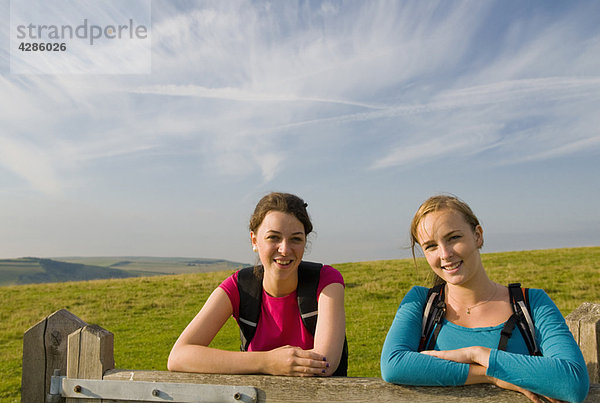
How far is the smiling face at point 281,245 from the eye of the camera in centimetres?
372

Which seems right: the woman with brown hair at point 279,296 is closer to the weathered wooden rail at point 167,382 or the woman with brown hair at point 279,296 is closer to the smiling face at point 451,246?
the weathered wooden rail at point 167,382

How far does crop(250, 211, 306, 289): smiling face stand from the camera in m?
3.72

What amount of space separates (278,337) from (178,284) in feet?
79.5

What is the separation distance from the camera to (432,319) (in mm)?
3125

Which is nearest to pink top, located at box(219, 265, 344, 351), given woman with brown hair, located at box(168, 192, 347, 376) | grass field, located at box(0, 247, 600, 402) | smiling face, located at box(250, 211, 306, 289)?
woman with brown hair, located at box(168, 192, 347, 376)

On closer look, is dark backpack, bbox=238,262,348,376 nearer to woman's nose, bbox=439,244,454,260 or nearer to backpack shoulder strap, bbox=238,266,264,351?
backpack shoulder strap, bbox=238,266,264,351

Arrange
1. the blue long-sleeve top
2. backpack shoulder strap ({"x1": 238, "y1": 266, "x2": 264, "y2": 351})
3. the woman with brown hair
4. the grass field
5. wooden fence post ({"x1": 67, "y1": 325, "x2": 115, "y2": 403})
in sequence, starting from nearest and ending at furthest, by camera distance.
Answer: the blue long-sleeve top
wooden fence post ({"x1": 67, "y1": 325, "x2": 115, "y2": 403})
the woman with brown hair
backpack shoulder strap ({"x1": 238, "y1": 266, "x2": 264, "y2": 351})
the grass field

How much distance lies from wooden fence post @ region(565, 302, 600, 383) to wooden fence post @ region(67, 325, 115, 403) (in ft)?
10.5

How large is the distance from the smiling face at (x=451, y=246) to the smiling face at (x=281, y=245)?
110cm

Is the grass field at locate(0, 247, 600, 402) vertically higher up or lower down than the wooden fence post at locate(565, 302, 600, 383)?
lower down

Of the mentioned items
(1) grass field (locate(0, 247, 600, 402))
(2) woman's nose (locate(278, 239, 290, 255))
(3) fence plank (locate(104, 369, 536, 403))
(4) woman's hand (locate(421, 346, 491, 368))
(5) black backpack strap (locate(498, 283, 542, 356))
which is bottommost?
(1) grass field (locate(0, 247, 600, 402))

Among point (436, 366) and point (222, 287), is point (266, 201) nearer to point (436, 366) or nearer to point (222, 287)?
point (222, 287)

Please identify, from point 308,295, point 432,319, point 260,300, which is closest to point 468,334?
point 432,319

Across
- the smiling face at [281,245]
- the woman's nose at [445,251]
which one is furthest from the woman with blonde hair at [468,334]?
the smiling face at [281,245]
